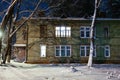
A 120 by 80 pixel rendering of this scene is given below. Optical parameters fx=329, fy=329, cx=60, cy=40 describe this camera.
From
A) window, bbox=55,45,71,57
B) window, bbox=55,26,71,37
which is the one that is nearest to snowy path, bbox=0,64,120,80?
window, bbox=55,45,71,57

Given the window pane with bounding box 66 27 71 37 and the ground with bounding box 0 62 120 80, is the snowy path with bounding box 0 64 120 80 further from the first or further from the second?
the window pane with bounding box 66 27 71 37

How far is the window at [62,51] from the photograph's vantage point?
4772cm

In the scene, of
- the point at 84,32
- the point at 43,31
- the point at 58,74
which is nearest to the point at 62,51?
the point at 43,31

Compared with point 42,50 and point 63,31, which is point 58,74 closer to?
point 42,50

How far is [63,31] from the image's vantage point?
47.9 meters

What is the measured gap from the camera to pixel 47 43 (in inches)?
1877

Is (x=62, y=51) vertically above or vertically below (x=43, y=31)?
below

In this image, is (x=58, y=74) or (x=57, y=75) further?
(x=58, y=74)

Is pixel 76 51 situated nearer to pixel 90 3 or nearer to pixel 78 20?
pixel 78 20

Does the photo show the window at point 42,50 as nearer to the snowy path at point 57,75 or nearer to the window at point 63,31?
the window at point 63,31

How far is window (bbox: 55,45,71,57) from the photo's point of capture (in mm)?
47719

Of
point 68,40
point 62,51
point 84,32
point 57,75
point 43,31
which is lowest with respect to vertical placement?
point 57,75

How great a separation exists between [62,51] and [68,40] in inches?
73.9

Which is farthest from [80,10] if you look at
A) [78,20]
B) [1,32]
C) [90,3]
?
[1,32]
